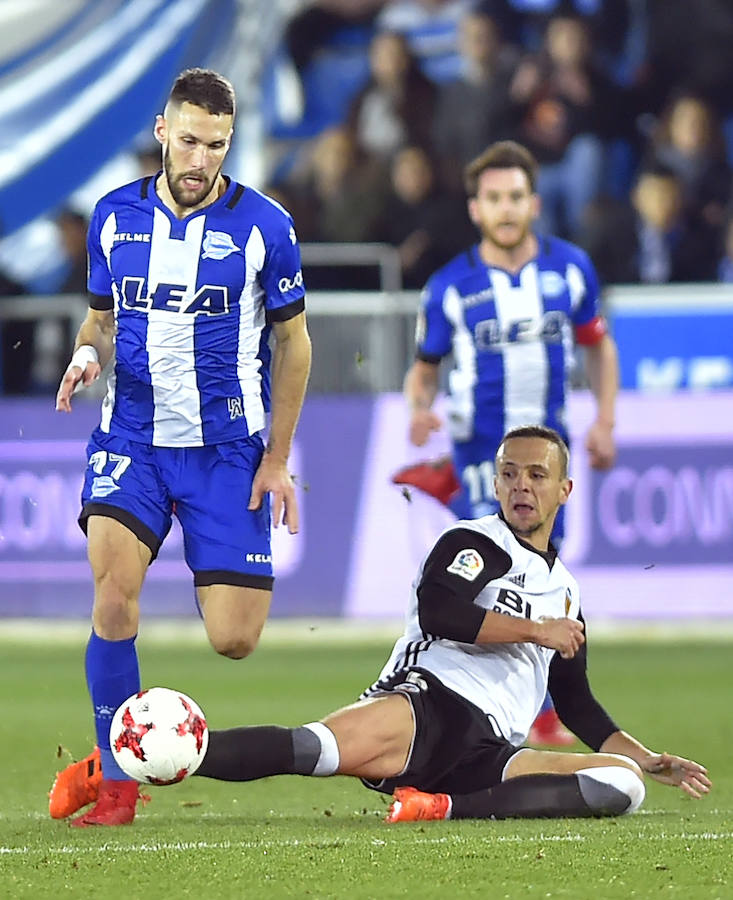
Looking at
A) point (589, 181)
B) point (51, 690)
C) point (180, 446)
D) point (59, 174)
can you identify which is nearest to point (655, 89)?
point (589, 181)

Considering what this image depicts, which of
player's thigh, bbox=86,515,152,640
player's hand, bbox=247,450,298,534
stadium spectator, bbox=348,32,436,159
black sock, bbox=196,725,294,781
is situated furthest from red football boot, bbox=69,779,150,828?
stadium spectator, bbox=348,32,436,159

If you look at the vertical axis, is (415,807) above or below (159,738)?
below

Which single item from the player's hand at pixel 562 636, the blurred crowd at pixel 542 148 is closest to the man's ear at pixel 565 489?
the player's hand at pixel 562 636

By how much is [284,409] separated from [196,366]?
0.97 feet

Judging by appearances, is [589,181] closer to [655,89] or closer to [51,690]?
[655,89]

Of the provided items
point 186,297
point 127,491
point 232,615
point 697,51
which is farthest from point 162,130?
point 697,51

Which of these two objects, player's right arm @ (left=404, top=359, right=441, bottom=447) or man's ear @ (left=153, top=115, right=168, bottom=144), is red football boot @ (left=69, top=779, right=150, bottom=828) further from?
player's right arm @ (left=404, top=359, right=441, bottom=447)

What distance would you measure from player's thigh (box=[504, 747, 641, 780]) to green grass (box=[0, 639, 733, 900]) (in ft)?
0.56

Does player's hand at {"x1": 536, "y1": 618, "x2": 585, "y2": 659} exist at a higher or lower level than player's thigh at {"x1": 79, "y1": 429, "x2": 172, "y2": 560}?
lower

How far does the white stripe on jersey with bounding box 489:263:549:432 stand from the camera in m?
8.15

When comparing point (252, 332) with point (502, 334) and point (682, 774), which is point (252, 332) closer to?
point (682, 774)

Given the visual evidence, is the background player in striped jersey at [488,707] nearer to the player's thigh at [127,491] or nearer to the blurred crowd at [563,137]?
the player's thigh at [127,491]

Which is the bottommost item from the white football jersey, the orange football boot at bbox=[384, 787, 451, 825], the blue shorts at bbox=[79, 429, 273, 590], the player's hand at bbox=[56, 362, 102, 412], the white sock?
the orange football boot at bbox=[384, 787, 451, 825]

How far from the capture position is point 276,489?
19.8 ft
